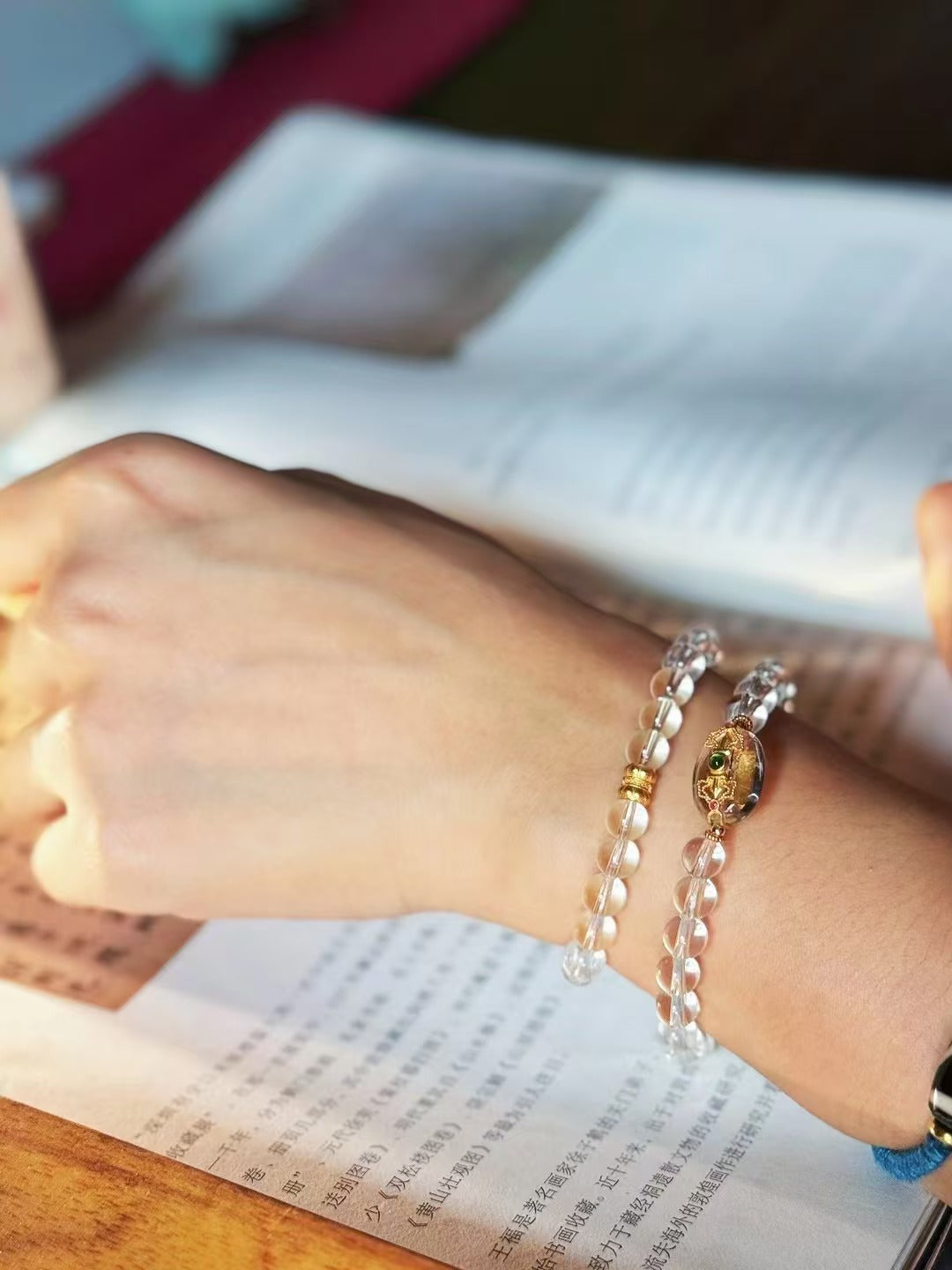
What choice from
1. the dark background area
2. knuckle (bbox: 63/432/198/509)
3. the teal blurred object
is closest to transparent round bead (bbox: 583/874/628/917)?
knuckle (bbox: 63/432/198/509)

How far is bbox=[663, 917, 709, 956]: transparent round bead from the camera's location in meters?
0.44

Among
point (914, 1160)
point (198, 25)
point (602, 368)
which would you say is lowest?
point (914, 1160)

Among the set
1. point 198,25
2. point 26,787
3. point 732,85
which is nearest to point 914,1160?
point 26,787

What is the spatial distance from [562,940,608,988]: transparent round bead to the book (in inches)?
1.2

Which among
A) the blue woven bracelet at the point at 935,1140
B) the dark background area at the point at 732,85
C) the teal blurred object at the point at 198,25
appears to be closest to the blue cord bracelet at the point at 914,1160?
the blue woven bracelet at the point at 935,1140

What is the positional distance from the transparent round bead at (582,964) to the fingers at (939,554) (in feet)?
0.57

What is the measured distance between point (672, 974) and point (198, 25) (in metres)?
1.20

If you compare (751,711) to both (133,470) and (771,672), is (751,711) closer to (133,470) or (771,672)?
(771,672)

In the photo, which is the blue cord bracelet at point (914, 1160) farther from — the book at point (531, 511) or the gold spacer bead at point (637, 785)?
the gold spacer bead at point (637, 785)

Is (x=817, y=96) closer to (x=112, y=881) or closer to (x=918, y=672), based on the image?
(x=918, y=672)

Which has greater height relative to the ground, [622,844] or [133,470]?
[133,470]

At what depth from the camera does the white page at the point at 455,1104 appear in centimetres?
40

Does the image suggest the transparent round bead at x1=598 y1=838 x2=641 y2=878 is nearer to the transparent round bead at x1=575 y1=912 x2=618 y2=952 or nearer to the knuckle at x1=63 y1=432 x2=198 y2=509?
the transparent round bead at x1=575 y1=912 x2=618 y2=952

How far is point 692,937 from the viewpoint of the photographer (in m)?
Result: 0.44
